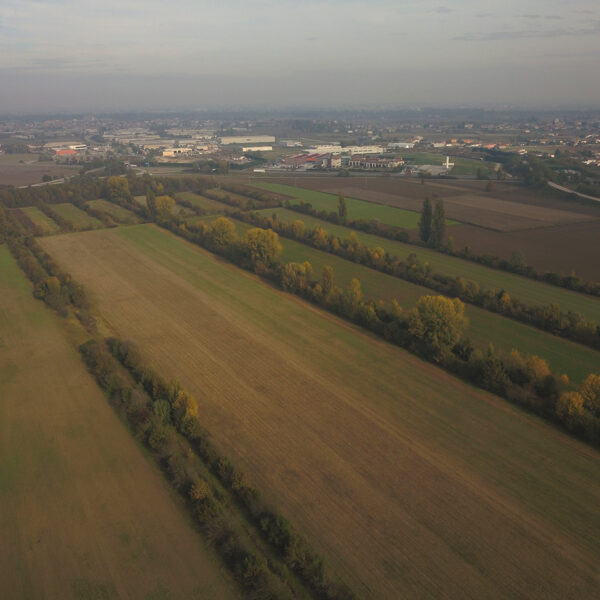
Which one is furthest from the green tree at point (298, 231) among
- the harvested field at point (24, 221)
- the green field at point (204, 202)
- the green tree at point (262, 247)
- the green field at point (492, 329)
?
the harvested field at point (24, 221)

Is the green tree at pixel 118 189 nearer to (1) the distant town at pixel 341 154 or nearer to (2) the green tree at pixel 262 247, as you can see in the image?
(1) the distant town at pixel 341 154

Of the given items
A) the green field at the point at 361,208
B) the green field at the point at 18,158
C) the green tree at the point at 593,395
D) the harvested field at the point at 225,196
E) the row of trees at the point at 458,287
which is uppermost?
the green tree at the point at 593,395

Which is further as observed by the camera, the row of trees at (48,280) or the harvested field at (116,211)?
the harvested field at (116,211)

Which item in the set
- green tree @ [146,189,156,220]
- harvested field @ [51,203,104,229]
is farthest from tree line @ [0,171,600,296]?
green tree @ [146,189,156,220]

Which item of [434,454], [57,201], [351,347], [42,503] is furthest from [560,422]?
[57,201]

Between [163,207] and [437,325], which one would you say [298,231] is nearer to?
[163,207]

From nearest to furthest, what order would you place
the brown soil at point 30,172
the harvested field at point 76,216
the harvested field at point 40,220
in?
the harvested field at point 40,220 → the harvested field at point 76,216 → the brown soil at point 30,172

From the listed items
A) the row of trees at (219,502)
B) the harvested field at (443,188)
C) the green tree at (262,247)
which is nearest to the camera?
the row of trees at (219,502)

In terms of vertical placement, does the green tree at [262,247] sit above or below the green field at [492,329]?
above
